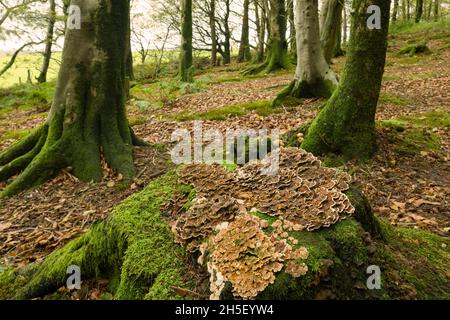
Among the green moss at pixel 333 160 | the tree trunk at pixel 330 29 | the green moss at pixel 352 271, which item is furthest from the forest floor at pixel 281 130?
the tree trunk at pixel 330 29

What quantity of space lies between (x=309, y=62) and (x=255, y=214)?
334 inches

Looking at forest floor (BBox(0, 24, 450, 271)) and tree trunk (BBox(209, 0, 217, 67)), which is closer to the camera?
forest floor (BBox(0, 24, 450, 271))

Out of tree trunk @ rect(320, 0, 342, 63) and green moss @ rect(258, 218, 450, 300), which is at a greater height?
tree trunk @ rect(320, 0, 342, 63)

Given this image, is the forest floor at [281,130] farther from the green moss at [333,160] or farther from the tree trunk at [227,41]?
the tree trunk at [227,41]

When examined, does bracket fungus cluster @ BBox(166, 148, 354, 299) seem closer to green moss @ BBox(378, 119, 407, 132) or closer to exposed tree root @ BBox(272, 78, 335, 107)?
green moss @ BBox(378, 119, 407, 132)

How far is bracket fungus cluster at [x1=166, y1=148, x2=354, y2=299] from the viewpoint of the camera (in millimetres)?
2051

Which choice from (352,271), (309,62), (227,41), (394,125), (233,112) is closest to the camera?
(352,271)

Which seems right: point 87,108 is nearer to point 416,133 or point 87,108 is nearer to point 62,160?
point 62,160

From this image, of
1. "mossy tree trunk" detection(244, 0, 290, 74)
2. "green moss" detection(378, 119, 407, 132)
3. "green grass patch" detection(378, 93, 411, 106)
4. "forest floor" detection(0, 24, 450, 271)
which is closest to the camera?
"forest floor" detection(0, 24, 450, 271)

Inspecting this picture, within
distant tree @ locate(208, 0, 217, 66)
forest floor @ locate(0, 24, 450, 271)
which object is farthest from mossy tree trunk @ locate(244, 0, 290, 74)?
distant tree @ locate(208, 0, 217, 66)

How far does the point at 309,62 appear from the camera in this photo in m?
10.0

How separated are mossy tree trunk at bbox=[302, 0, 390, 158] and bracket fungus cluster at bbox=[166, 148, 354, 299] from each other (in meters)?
3.16

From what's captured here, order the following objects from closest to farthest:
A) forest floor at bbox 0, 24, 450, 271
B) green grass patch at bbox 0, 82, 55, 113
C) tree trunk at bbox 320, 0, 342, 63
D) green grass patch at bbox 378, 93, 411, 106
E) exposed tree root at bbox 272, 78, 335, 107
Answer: forest floor at bbox 0, 24, 450, 271, green grass patch at bbox 378, 93, 411, 106, exposed tree root at bbox 272, 78, 335, 107, tree trunk at bbox 320, 0, 342, 63, green grass patch at bbox 0, 82, 55, 113

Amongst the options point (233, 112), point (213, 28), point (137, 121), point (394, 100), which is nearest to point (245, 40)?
point (213, 28)
